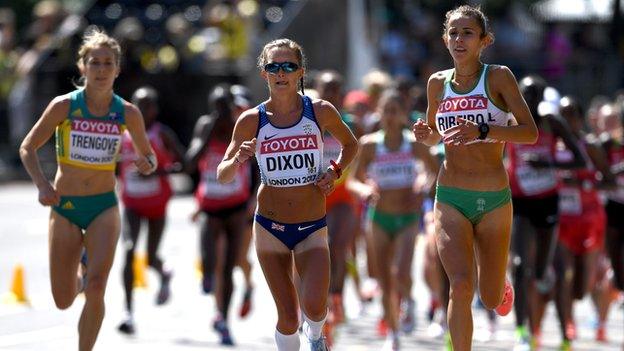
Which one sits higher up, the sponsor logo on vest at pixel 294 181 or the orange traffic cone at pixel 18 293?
the sponsor logo on vest at pixel 294 181

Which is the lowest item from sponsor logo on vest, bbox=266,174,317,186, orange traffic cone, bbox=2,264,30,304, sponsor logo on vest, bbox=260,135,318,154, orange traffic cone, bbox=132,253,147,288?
orange traffic cone, bbox=132,253,147,288

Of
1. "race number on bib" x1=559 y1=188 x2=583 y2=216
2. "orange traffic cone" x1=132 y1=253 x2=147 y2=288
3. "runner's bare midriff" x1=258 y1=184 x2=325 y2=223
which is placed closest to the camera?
"runner's bare midriff" x1=258 y1=184 x2=325 y2=223

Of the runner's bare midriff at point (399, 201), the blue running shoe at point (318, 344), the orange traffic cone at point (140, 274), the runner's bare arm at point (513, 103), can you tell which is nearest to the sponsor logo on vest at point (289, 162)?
the blue running shoe at point (318, 344)

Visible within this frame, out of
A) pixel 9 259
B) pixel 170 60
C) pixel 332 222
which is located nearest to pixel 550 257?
pixel 332 222

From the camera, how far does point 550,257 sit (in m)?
13.2

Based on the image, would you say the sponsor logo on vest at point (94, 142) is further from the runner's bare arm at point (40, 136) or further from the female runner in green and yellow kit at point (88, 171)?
the runner's bare arm at point (40, 136)

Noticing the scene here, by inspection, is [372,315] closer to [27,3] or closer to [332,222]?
[332,222]

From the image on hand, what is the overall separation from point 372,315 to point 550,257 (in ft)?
12.2

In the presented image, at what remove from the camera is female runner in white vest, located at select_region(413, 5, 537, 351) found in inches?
381

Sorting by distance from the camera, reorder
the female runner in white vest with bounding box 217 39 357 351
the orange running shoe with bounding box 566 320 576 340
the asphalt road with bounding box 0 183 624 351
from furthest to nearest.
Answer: the asphalt road with bounding box 0 183 624 351 < the orange running shoe with bounding box 566 320 576 340 < the female runner in white vest with bounding box 217 39 357 351

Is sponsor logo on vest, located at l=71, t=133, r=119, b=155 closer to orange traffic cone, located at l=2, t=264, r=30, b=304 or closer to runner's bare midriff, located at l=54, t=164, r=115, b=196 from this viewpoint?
runner's bare midriff, located at l=54, t=164, r=115, b=196

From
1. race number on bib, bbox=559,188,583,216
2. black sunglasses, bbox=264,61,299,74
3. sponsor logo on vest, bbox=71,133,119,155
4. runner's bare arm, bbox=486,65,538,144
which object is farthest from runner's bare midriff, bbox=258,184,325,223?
race number on bib, bbox=559,188,583,216

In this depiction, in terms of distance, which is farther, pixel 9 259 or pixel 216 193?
pixel 9 259

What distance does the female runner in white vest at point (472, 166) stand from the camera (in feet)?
31.7
